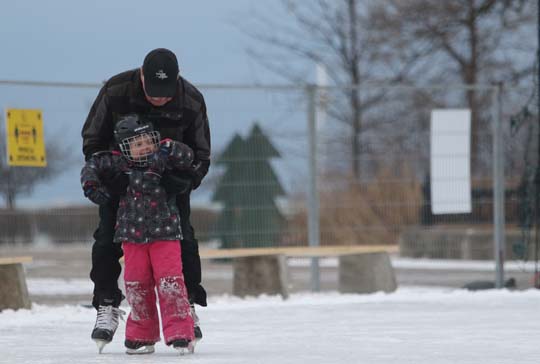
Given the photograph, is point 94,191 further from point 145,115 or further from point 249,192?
point 249,192

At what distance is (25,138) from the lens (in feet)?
33.9

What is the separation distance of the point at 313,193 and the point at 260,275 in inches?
42.9

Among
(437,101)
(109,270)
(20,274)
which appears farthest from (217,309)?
(437,101)

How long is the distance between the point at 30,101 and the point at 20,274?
5.28 feet

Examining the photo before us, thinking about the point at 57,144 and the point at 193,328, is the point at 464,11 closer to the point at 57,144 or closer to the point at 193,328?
the point at 57,144

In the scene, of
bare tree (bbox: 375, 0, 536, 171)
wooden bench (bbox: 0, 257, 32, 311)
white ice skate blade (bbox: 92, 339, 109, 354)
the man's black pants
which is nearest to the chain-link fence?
wooden bench (bbox: 0, 257, 32, 311)

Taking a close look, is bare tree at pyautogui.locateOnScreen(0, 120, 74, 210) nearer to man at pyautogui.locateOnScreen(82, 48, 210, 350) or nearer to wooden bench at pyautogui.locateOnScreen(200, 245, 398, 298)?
wooden bench at pyautogui.locateOnScreen(200, 245, 398, 298)

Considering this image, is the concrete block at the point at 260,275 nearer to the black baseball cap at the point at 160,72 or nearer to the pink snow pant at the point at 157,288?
the pink snow pant at the point at 157,288

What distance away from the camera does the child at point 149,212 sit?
20.2 feet

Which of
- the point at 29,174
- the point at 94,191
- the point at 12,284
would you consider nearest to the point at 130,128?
the point at 94,191

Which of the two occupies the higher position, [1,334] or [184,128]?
[184,128]

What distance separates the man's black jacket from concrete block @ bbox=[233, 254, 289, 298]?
4.67m

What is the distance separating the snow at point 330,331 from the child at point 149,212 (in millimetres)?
238

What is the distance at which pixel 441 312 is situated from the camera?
9531 millimetres
